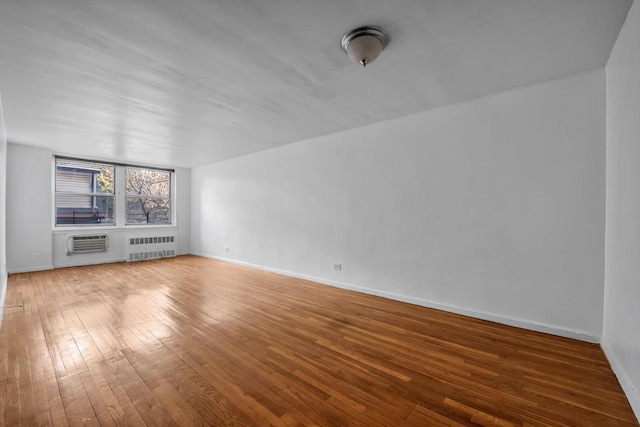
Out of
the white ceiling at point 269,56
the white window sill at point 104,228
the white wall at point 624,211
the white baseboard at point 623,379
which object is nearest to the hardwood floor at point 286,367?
the white baseboard at point 623,379

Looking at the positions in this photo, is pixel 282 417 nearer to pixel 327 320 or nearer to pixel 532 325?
pixel 327 320

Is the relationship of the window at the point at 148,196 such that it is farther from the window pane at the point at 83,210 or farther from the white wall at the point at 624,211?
the white wall at the point at 624,211

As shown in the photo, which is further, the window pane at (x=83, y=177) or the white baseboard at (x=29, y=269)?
the window pane at (x=83, y=177)

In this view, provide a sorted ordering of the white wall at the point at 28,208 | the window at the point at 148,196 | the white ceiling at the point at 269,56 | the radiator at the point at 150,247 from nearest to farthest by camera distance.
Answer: the white ceiling at the point at 269,56, the white wall at the point at 28,208, the radiator at the point at 150,247, the window at the point at 148,196

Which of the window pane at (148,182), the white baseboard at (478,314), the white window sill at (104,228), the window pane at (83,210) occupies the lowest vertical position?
the white baseboard at (478,314)

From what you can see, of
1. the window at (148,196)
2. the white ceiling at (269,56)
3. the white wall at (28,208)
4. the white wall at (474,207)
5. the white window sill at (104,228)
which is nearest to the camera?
the white ceiling at (269,56)

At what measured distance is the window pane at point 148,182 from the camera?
6840 mm

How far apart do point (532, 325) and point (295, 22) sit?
11.8 ft

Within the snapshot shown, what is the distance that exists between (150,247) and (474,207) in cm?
738

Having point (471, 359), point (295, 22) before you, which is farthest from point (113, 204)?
point (471, 359)

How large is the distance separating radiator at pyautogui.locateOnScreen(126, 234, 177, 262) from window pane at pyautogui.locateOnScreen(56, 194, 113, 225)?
78 cm

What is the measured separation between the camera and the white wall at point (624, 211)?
5.47ft

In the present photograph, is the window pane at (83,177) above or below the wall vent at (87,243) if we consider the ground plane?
above

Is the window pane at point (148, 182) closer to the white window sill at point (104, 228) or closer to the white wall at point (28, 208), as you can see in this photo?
the white window sill at point (104, 228)
